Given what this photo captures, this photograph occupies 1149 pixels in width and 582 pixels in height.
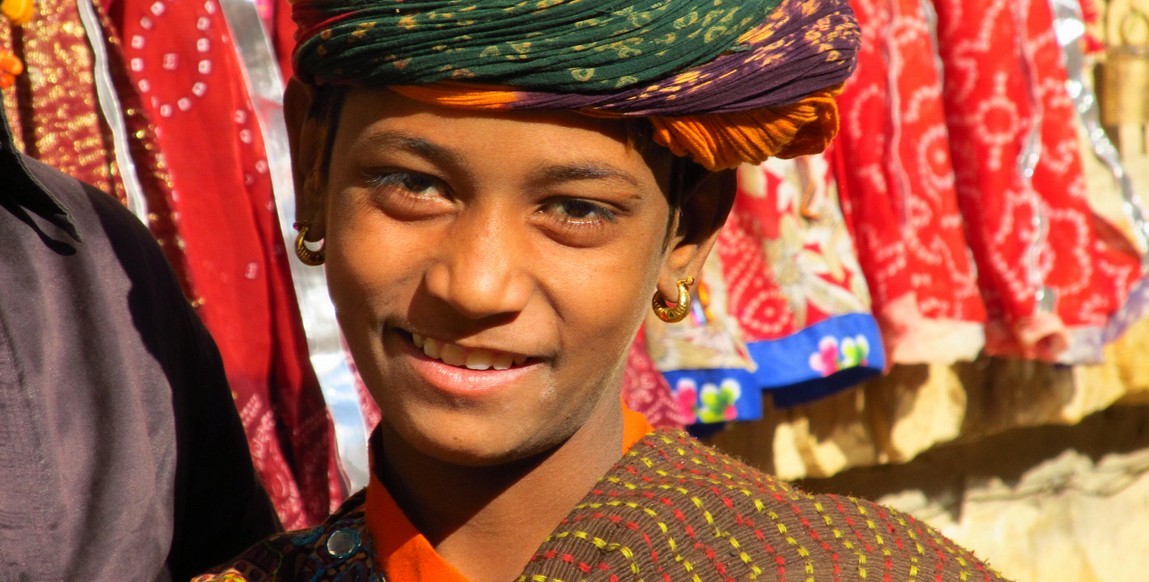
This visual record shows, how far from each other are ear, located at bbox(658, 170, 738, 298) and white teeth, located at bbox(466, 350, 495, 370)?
0.27 m

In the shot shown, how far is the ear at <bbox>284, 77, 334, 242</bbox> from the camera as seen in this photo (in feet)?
5.12

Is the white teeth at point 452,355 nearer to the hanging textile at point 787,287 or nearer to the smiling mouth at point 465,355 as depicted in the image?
the smiling mouth at point 465,355

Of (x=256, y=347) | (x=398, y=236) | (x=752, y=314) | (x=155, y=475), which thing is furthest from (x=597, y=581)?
(x=752, y=314)

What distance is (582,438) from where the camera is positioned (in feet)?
5.06

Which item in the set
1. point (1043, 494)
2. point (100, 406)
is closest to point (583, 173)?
point (100, 406)

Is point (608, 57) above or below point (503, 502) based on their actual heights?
above

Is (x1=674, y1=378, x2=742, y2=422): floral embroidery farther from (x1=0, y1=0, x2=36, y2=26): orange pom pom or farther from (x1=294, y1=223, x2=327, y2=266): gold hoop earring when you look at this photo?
(x1=0, y1=0, x2=36, y2=26): orange pom pom

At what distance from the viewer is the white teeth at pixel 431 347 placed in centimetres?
141

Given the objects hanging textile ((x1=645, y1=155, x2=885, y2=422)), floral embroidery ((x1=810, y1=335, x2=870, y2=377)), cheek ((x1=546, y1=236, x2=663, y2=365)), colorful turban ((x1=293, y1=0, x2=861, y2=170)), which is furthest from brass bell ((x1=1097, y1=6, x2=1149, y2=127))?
cheek ((x1=546, y1=236, x2=663, y2=365))

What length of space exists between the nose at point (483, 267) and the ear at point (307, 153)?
26 cm

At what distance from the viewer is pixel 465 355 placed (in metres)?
1.41

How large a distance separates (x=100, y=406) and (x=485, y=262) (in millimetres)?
623

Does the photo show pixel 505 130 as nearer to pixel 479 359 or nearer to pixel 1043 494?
pixel 479 359

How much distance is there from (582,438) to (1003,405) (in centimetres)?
237
